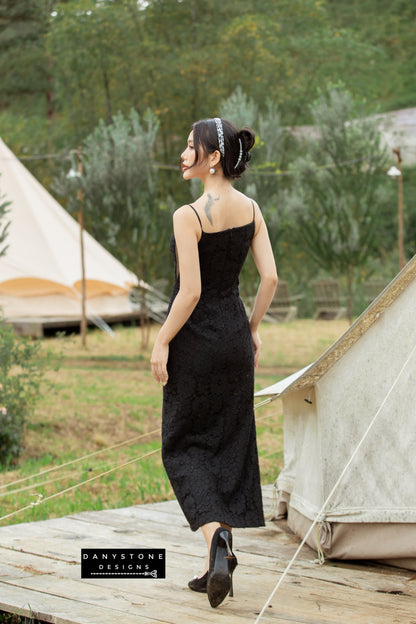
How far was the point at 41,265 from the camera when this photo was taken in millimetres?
16203

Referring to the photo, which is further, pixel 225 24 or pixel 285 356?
pixel 225 24

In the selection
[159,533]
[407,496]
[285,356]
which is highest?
[407,496]

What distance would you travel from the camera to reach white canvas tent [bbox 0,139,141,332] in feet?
53.1

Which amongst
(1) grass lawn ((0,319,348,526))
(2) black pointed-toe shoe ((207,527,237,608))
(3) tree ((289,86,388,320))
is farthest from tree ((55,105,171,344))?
(2) black pointed-toe shoe ((207,527,237,608))

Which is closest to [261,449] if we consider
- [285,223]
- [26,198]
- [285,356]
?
[285,356]

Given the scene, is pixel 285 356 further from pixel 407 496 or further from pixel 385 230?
pixel 385 230

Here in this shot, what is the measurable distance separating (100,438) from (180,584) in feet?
14.1

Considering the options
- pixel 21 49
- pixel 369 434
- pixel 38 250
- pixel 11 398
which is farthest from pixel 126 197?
pixel 21 49

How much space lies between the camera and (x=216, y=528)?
Answer: 2926mm

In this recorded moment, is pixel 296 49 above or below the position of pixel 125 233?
above

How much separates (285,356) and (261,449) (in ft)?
23.7

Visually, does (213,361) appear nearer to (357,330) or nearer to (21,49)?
(357,330)

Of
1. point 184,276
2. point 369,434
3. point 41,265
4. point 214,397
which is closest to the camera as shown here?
point 184,276

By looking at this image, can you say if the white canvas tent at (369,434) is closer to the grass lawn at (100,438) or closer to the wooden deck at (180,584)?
the wooden deck at (180,584)
